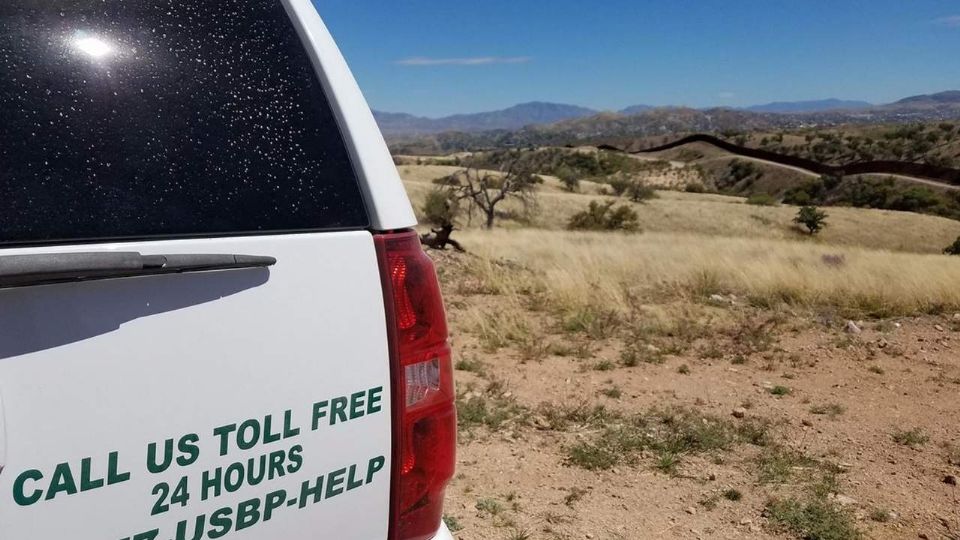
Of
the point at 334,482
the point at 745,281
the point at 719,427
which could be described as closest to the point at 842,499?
the point at 719,427

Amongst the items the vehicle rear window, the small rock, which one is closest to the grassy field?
the small rock

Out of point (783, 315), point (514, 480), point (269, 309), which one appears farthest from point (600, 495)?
point (783, 315)

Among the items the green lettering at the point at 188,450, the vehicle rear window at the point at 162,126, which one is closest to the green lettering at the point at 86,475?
the green lettering at the point at 188,450

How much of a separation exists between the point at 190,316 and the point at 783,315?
25.1ft

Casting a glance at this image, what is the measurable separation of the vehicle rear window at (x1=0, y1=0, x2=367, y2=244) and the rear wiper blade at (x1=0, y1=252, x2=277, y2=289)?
3.1 inches

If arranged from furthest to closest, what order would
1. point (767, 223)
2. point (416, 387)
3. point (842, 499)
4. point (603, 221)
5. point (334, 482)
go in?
1. point (767, 223)
2. point (603, 221)
3. point (842, 499)
4. point (416, 387)
5. point (334, 482)

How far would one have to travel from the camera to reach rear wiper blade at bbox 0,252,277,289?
106 centimetres

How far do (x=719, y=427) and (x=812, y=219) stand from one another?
98.7 ft

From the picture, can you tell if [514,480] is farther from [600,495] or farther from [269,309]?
[269,309]

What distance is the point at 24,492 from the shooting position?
3.51ft

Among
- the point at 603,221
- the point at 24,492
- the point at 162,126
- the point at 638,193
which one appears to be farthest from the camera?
the point at 638,193

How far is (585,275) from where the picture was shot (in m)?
9.42

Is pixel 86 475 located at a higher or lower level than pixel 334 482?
higher

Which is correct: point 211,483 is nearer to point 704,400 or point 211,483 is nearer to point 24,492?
point 24,492
